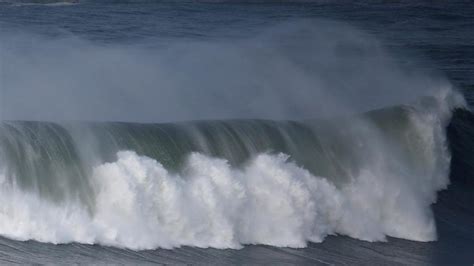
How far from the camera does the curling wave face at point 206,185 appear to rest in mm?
16594

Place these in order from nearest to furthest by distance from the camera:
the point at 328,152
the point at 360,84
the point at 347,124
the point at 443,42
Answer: the point at 328,152 → the point at 347,124 → the point at 360,84 → the point at 443,42

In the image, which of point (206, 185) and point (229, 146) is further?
point (229, 146)

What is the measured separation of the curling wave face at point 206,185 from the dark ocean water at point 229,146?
3 centimetres

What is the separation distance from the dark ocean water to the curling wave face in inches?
1.2

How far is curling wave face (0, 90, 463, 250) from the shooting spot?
1659 centimetres

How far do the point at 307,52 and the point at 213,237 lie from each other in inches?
694

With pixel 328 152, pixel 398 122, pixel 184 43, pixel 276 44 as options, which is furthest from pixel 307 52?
pixel 328 152

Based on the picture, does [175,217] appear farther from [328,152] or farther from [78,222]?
[328,152]

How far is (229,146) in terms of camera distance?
1905 cm

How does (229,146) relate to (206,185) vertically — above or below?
above

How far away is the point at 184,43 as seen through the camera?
35.0 metres

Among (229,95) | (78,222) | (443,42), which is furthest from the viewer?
(443,42)

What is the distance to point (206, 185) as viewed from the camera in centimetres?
1762

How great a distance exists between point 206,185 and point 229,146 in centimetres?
159
